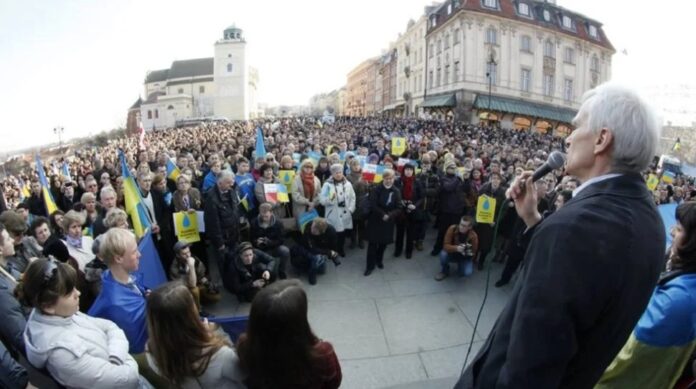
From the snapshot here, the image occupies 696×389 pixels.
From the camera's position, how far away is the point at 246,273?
547 cm

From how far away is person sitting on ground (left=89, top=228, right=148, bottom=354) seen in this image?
9.25ft

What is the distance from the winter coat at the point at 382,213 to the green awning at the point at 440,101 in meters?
34.2

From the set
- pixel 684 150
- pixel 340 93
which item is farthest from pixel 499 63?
pixel 340 93

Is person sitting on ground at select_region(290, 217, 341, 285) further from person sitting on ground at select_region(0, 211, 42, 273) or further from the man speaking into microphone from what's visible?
the man speaking into microphone

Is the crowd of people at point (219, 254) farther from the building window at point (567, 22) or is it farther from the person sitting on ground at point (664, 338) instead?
the building window at point (567, 22)

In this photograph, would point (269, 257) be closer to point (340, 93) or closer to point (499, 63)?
point (499, 63)

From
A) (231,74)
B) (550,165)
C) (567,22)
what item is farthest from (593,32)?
(231,74)

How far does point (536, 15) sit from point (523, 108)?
11256 mm

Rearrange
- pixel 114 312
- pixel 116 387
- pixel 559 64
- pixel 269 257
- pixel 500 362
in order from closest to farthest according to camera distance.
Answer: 1. pixel 500 362
2. pixel 116 387
3. pixel 114 312
4. pixel 269 257
5. pixel 559 64

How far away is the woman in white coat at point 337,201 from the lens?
22.6 feet

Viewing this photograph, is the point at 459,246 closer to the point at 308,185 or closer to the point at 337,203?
the point at 337,203

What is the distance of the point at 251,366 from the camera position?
1977 millimetres

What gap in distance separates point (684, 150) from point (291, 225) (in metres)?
59.8

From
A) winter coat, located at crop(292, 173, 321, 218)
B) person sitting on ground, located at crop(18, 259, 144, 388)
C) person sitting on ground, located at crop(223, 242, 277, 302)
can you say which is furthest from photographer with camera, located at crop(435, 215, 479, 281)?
person sitting on ground, located at crop(18, 259, 144, 388)
